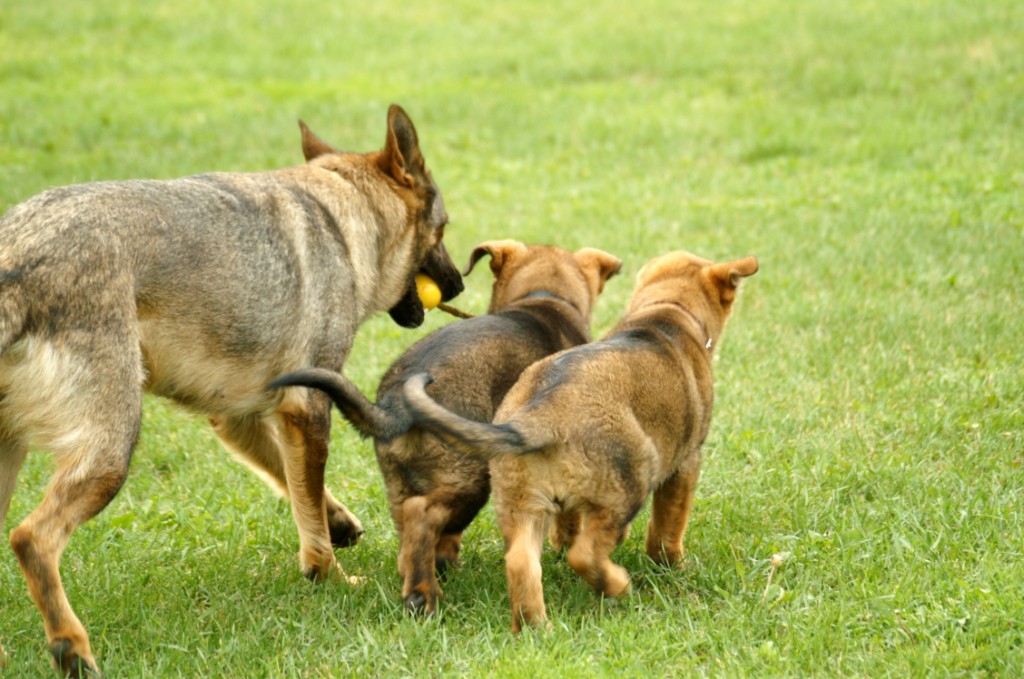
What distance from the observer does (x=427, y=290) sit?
648 cm

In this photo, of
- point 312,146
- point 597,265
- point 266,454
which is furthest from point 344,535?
point 597,265

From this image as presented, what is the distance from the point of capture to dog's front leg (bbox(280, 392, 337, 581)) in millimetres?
5406

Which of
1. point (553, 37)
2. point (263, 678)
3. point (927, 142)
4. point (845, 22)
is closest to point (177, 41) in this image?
point (553, 37)

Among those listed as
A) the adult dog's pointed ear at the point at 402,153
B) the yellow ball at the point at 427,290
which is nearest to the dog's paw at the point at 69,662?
the yellow ball at the point at 427,290

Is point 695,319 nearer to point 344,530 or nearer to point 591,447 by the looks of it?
point 591,447

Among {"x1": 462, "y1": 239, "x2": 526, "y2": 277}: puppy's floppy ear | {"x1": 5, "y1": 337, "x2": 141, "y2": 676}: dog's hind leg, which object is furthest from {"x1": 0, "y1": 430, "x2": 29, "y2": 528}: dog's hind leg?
{"x1": 462, "y1": 239, "x2": 526, "y2": 277}: puppy's floppy ear

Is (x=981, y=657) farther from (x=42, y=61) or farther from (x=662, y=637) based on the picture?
(x=42, y=61)

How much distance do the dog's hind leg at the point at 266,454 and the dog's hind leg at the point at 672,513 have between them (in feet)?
4.82

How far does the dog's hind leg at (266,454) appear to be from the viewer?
577 centimetres

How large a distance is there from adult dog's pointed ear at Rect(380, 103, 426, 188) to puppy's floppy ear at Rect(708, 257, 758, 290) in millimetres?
1545

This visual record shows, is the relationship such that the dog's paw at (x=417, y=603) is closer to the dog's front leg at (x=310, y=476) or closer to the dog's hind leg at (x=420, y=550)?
the dog's hind leg at (x=420, y=550)

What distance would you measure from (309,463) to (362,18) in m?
16.8

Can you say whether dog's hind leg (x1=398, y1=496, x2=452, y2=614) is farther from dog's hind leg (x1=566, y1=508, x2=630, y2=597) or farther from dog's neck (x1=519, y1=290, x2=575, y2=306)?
dog's neck (x1=519, y1=290, x2=575, y2=306)

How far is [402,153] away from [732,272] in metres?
1.73
